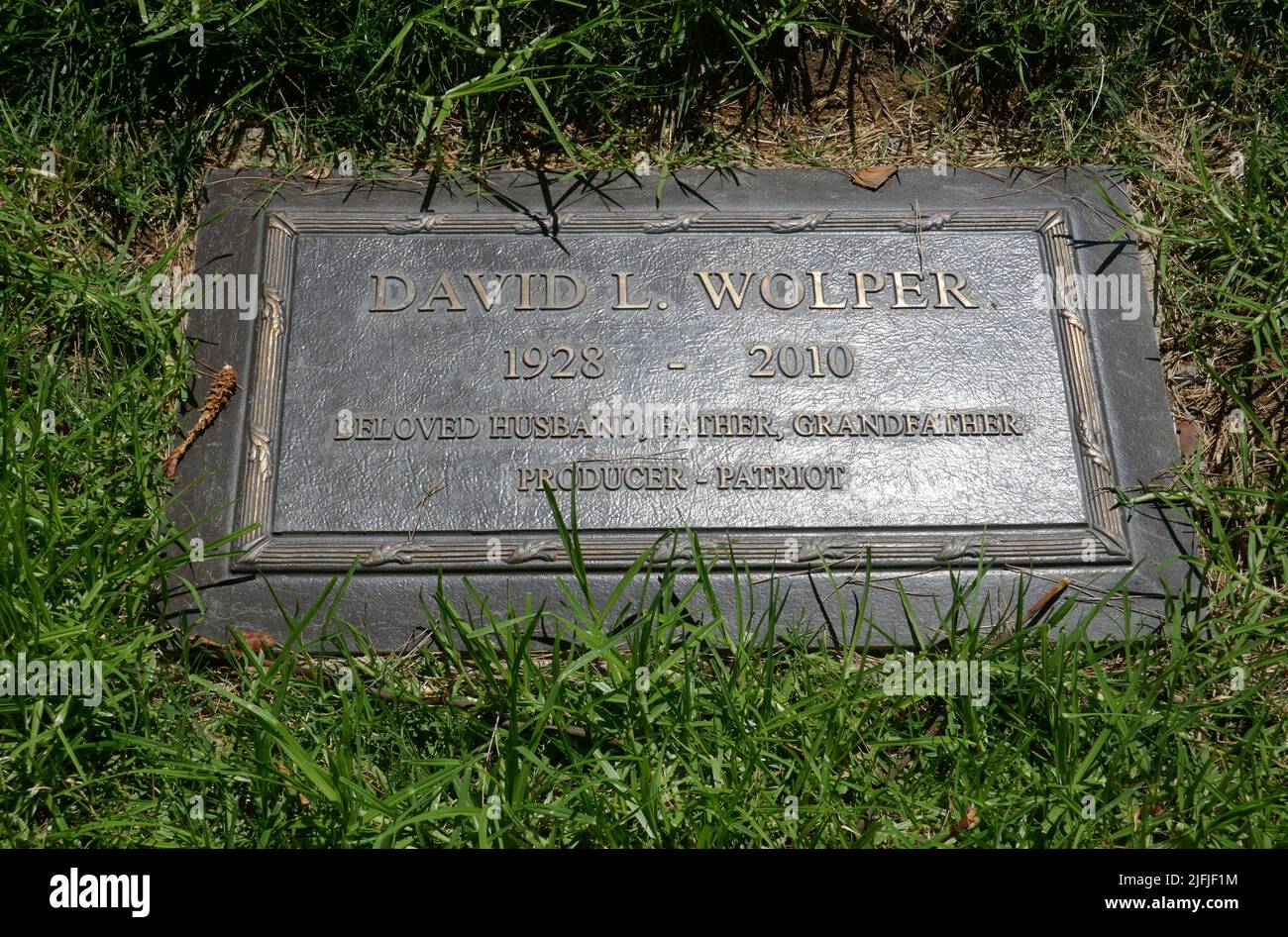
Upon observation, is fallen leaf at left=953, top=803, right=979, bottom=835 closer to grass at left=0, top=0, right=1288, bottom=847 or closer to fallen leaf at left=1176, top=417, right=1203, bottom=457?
grass at left=0, top=0, right=1288, bottom=847

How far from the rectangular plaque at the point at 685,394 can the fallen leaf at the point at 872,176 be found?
0.05 metres

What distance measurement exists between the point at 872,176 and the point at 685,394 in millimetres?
933

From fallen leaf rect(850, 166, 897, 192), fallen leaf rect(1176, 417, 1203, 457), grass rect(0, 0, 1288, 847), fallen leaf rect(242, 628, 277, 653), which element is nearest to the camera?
grass rect(0, 0, 1288, 847)

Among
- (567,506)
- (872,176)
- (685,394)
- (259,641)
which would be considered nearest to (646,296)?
(685,394)

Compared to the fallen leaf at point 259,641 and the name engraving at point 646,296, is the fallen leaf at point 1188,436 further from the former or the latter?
the fallen leaf at point 259,641

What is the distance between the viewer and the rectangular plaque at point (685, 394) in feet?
7.59

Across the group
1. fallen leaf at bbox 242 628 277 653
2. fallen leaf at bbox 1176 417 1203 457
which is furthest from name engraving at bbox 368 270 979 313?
fallen leaf at bbox 242 628 277 653

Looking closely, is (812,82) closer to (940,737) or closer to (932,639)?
(932,639)

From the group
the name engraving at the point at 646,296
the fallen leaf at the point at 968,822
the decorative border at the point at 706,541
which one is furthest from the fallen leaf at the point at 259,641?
the fallen leaf at the point at 968,822

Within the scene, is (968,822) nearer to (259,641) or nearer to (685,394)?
(685,394)

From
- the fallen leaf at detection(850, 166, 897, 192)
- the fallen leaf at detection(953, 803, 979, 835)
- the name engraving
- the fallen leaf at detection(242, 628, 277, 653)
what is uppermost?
the fallen leaf at detection(850, 166, 897, 192)

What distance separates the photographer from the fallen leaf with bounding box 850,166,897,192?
2.68 metres

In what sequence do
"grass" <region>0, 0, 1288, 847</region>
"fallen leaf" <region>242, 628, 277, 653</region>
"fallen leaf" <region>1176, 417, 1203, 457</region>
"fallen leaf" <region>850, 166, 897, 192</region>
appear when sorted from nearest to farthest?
"grass" <region>0, 0, 1288, 847</region>
"fallen leaf" <region>242, 628, 277, 653</region>
"fallen leaf" <region>1176, 417, 1203, 457</region>
"fallen leaf" <region>850, 166, 897, 192</region>

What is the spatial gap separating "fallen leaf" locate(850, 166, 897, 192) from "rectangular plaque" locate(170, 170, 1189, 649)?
5cm
